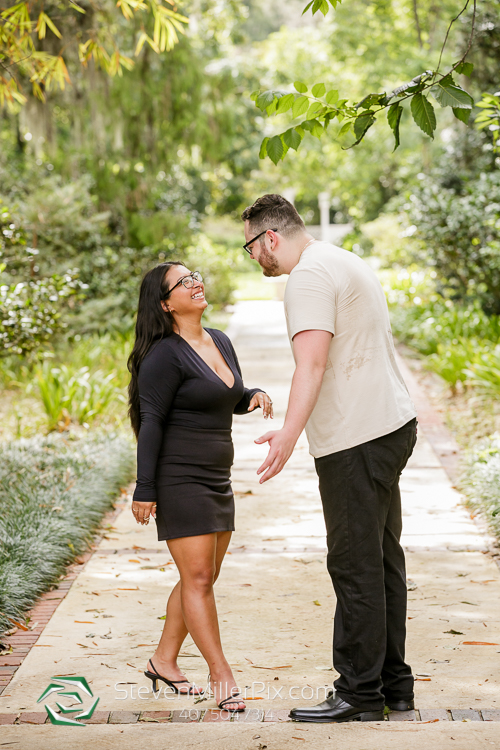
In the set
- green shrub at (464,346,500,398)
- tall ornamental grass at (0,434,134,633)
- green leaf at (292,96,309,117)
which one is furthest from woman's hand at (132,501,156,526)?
green shrub at (464,346,500,398)

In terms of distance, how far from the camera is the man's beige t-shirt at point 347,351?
117 inches

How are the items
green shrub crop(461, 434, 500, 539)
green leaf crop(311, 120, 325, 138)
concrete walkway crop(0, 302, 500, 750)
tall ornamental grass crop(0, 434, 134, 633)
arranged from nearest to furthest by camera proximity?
concrete walkway crop(0, 302, 500, 750) → green leaf crop(311, 120, 325, 138) → tall ornamental grass crop(0, 434, 134, 633) → green shrub crop(461, 434, 500, 539)

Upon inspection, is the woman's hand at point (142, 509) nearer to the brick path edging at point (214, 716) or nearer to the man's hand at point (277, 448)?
the man's hand at point (277, 448)

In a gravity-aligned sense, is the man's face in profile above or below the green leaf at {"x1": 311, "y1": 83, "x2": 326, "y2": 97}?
below

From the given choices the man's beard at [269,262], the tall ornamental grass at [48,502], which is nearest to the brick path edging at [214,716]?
the tall ornamental grass at [48,502]

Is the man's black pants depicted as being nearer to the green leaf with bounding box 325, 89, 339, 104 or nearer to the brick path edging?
the brick path edging

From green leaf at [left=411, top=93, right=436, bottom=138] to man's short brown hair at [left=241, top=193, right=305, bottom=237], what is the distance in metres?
0.61

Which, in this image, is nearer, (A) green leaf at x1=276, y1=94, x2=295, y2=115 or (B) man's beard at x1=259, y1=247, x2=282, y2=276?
(B) man's beard at x1=259, y1=247, x2=282, y2=276

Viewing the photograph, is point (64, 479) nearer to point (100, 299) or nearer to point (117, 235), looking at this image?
point (100, 299)

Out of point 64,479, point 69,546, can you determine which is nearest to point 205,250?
point 64,479

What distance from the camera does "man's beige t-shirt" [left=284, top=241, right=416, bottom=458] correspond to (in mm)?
2969

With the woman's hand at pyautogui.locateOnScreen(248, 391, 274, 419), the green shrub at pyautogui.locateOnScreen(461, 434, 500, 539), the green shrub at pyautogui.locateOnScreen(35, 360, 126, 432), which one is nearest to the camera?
the woman's hand at pyautogui.locateOnScreen(248, 391, 274, 419)

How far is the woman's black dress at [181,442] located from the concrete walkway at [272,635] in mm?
760

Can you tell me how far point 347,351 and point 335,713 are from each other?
4.41 feet
